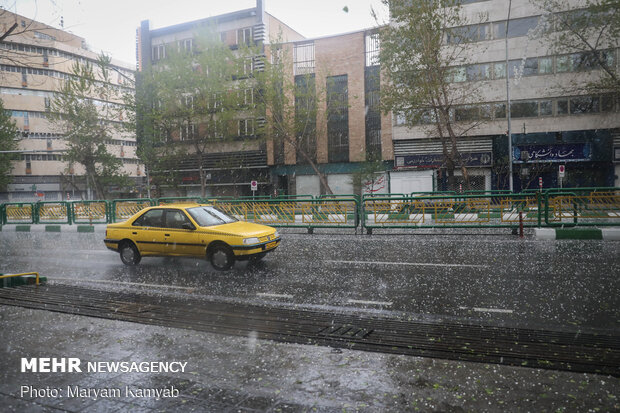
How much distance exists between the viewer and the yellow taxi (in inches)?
387

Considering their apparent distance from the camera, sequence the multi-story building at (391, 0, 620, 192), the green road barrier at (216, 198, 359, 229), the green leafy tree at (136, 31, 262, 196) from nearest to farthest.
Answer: the green road barrier at (216, 198, 359, 229) → the multi-story building at (391, 0, 620, 192) → the green leafy tree at (136, 31, 262, 196)

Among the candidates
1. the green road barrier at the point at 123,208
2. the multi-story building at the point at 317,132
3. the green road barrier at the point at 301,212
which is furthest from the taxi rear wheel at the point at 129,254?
the multi-story building at the point at 317,132

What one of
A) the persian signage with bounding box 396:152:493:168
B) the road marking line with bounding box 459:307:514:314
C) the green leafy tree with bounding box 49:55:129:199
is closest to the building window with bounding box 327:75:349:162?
the persian signage with bounding box 396:152:493:168

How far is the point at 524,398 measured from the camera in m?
3.72

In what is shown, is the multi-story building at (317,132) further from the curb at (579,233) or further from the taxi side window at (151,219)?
the taxi side window at (151,219)

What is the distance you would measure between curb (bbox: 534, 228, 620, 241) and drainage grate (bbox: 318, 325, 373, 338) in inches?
410

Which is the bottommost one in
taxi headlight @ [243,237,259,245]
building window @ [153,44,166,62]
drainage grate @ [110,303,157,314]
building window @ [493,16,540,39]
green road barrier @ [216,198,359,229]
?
drainage grate @ [110,303,157,314]

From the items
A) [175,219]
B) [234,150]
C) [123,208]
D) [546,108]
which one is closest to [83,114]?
[234,150]

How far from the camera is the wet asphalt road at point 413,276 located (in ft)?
21.2

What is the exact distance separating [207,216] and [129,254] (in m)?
2.19

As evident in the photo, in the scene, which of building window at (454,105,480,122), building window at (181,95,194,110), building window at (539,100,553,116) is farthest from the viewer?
building window at (181,95,194,110)

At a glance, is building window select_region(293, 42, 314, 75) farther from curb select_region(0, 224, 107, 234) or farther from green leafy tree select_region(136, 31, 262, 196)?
curb select_region(0, 224, 107, 234)

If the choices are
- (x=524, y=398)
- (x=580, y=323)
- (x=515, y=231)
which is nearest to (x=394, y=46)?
(x=515, y=231)

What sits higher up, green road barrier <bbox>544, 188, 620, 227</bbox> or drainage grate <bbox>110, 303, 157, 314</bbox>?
green road barrier <bbox>544, 188, 620, 227</bbox>
